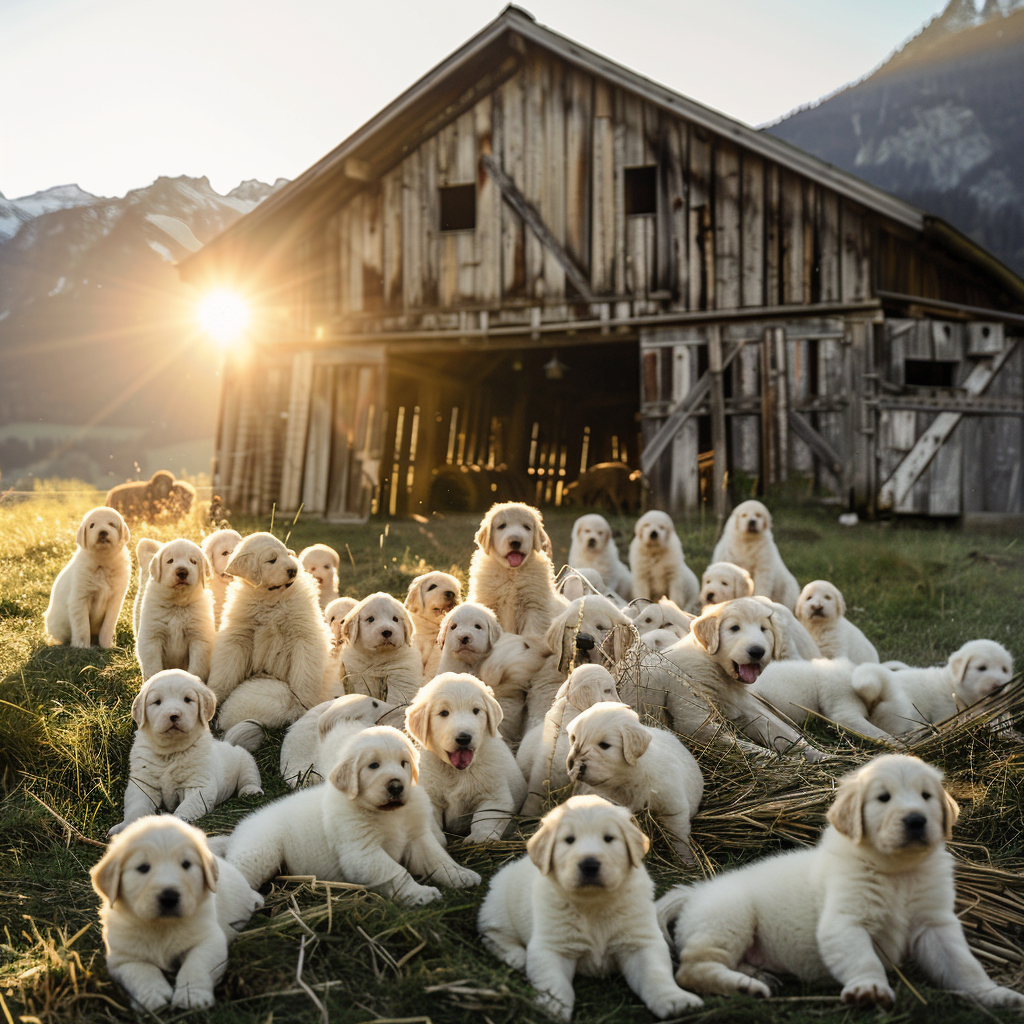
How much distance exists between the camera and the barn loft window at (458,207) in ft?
52.5

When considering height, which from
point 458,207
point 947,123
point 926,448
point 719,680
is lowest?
point 719,680

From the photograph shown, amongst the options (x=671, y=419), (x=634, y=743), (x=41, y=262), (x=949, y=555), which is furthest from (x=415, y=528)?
(x=41, y=262)

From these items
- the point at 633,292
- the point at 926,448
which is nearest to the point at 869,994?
the point at 633,292

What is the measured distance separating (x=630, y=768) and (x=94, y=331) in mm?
35310

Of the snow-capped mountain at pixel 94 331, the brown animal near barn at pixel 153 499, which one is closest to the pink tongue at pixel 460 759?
the brown animal near barn at pixel 153 499

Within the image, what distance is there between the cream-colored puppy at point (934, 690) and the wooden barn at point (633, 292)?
25.6 ft

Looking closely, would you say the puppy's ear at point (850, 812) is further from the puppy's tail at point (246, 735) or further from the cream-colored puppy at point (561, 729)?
the puppy's tail at point (246, 735)

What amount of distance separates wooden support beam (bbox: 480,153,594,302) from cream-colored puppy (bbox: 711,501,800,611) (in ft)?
21.1

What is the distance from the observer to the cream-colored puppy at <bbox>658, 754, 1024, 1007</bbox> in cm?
291

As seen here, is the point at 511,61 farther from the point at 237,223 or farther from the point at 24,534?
the point at 24,534

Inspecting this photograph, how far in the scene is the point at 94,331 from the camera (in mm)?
34375

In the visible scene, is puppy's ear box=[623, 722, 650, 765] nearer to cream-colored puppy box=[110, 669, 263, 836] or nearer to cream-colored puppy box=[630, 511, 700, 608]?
cream-colored puppy box=[110, 669, 263, 836]

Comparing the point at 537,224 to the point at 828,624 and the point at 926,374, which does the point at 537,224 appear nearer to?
the point at 926,374

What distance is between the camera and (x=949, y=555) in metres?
11.3
